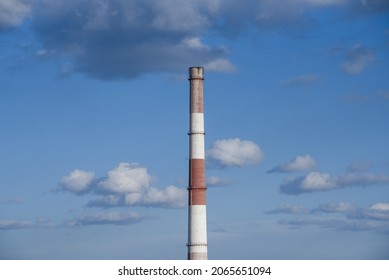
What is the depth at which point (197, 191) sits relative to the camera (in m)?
50.3

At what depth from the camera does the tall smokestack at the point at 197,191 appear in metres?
50.3

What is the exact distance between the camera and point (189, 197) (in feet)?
166

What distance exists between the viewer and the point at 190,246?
50625 millimetres

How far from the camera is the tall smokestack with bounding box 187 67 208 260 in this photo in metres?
50.3
